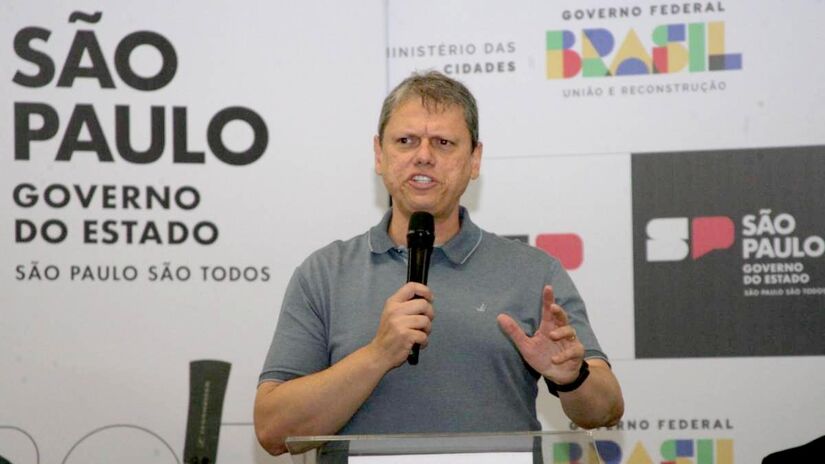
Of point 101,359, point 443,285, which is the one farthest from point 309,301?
point 101,359

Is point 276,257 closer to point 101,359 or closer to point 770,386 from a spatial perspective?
point 101,359

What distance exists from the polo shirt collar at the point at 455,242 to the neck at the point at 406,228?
0.6 inches

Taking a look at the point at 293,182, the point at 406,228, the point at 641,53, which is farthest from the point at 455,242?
the point at 641,53

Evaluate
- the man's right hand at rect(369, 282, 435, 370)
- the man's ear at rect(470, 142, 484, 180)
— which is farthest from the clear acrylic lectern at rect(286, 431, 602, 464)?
the man's ear at rect(470, 142, 484, 180)

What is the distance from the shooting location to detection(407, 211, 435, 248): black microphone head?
199 centimetres

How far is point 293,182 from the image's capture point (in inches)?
134

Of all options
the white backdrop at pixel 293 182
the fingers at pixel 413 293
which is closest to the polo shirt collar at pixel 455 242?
the fingers at pixel 413 293

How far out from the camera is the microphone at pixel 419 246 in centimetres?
194

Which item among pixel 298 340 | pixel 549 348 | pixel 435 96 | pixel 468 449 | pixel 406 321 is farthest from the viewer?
pixel 435 96

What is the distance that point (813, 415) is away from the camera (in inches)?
127

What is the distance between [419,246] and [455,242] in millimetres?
283

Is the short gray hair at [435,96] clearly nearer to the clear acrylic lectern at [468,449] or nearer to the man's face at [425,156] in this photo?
the man's face at [425,156]

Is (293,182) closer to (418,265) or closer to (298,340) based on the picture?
(298,340)

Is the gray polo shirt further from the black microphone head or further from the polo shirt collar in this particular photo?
the black microphone head
